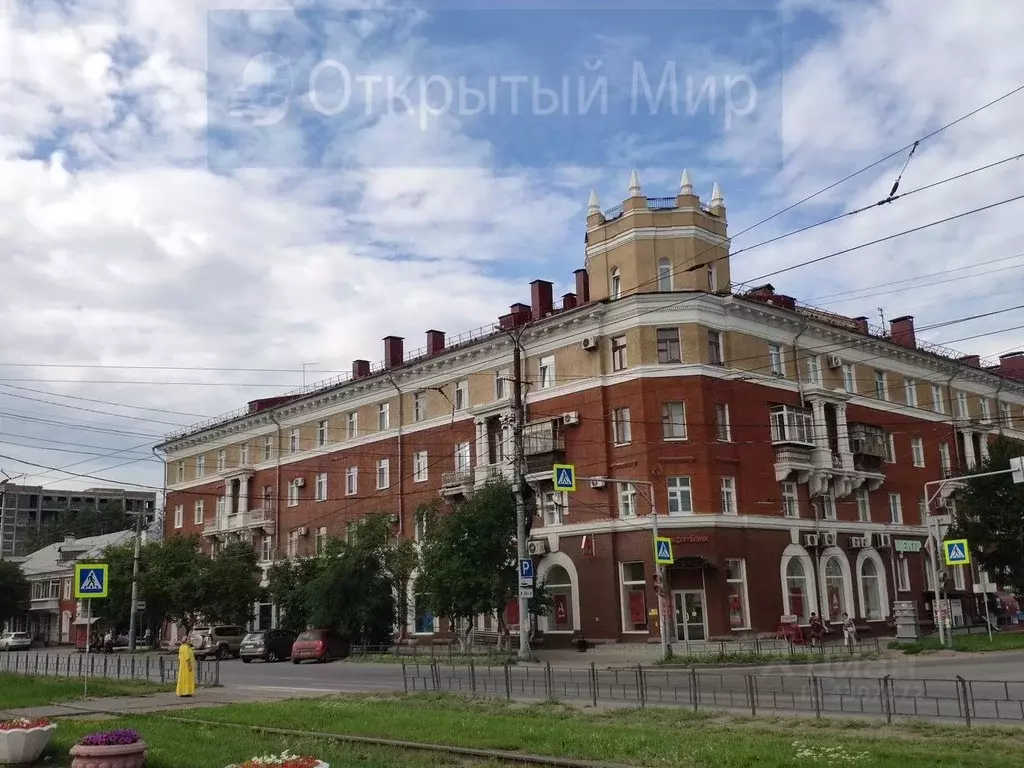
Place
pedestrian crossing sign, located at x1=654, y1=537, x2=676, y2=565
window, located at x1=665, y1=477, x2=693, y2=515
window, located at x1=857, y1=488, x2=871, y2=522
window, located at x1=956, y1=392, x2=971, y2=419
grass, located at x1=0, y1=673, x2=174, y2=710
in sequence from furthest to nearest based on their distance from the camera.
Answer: window, located at x1=956, y1=392, x2=971, y2=419 → window, located at x1=857, y1=488, x2=871, y2=522 → window, located at x1=665, y1=477, x2=693, y2=515 → pedestrian crossing sign, located at x1=654, y1=537, x2=676, y2=565 → grass, located at x1=0, y1=673, x2=174, y2=710

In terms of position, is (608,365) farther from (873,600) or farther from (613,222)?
(873,600)

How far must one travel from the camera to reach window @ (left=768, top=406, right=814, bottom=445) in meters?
44.1

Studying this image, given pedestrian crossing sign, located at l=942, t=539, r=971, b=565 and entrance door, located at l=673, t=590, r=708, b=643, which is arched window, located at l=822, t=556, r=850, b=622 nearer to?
entrance door, located at l=673, t=590, r=708, b=643

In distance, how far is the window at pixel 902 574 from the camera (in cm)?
4853

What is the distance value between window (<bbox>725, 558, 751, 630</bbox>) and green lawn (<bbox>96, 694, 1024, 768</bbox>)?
2313 centimetres

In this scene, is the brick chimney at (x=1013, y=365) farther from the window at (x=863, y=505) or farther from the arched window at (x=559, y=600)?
the arched window at (x=559, y=600)

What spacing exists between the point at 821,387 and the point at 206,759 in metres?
37.8

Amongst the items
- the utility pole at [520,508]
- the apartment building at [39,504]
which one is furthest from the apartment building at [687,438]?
the apartment building at [39,504]

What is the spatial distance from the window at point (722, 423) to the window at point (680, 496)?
248 centimetres

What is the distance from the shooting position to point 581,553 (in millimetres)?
42375

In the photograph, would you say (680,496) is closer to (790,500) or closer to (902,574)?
(790,500)

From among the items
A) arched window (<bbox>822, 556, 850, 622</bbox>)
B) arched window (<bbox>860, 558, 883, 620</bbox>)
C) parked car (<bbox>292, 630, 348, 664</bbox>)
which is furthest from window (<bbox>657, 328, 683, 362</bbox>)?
parked car (<bbox>292, 630, 348, 664</bbox>)

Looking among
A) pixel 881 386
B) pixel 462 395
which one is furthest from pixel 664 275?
pixel 881 386

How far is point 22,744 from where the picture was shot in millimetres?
13047
